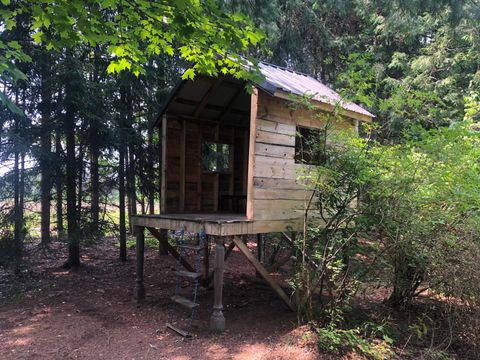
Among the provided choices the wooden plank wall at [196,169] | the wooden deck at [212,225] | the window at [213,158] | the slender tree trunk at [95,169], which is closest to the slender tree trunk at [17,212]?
the slender tree trunk at [95,169]

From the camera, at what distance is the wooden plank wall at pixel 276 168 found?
6332mm

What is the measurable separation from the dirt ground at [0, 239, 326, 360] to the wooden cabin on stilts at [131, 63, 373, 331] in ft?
1.72

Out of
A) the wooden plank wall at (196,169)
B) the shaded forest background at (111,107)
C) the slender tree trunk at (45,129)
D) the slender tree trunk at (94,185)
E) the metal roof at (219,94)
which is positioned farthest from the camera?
the slender tree trunk at (94,185)

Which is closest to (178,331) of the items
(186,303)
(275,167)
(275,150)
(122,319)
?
(186,303)

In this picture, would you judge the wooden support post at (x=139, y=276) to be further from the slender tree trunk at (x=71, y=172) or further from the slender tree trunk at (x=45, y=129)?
the slender tree trunk at (x=45, y=129)

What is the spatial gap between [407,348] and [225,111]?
603 cm

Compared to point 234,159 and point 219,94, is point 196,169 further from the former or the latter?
point 219,94

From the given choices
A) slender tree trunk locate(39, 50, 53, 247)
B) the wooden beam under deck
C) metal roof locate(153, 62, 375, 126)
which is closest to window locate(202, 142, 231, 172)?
metal roof locate(153, 62, 375, 126)

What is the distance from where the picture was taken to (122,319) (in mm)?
6645

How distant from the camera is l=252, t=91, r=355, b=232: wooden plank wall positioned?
20.8 feet

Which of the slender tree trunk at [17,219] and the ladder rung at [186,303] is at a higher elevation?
the slender tree trunk at [17,219]

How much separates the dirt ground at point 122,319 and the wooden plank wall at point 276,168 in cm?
168

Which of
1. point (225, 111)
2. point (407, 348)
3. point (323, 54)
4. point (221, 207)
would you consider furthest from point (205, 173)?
point (323, 54)

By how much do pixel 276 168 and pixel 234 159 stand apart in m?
3.39
